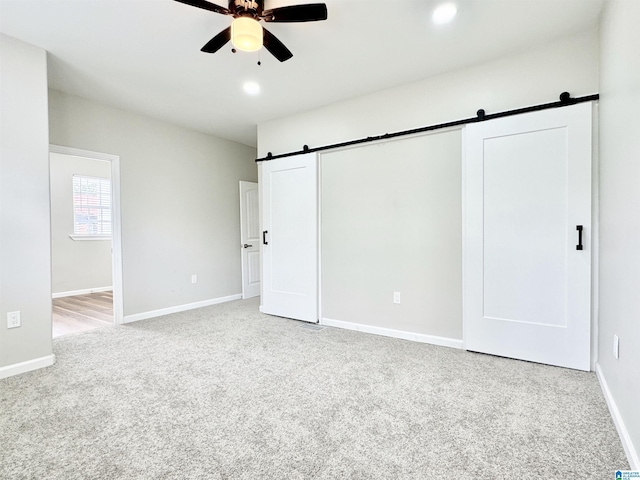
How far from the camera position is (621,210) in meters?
1.82

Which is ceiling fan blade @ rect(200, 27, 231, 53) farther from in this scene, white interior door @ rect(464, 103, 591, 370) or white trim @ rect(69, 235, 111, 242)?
white trim @ rect(69, 235, 111, 242)

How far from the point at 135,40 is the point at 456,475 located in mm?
3516

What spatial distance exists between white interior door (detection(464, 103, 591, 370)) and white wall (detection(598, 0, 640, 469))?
159 millimetres

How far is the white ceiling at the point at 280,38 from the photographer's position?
2.25m

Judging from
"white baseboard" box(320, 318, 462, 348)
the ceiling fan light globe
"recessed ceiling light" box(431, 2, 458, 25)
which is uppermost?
"recessed ceiling light" box(431, 2, 458, 25)

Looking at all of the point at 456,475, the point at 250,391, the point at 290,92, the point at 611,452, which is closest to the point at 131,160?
the point at 290,92

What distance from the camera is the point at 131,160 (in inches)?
165

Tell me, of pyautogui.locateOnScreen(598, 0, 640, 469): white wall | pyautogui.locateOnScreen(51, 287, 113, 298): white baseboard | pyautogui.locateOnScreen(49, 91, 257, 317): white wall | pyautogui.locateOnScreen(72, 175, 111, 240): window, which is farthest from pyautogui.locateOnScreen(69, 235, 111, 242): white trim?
pyautogui.locateOnScreen(598, 0, 640, 469): white wall

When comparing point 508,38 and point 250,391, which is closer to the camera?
point 250,391

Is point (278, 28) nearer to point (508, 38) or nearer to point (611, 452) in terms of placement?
point (508, 38)

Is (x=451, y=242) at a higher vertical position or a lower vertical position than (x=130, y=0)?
lower

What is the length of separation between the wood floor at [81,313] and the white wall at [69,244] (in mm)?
355

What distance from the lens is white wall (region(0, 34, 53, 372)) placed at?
2.54 meters

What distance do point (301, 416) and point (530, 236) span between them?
88.9 inches
